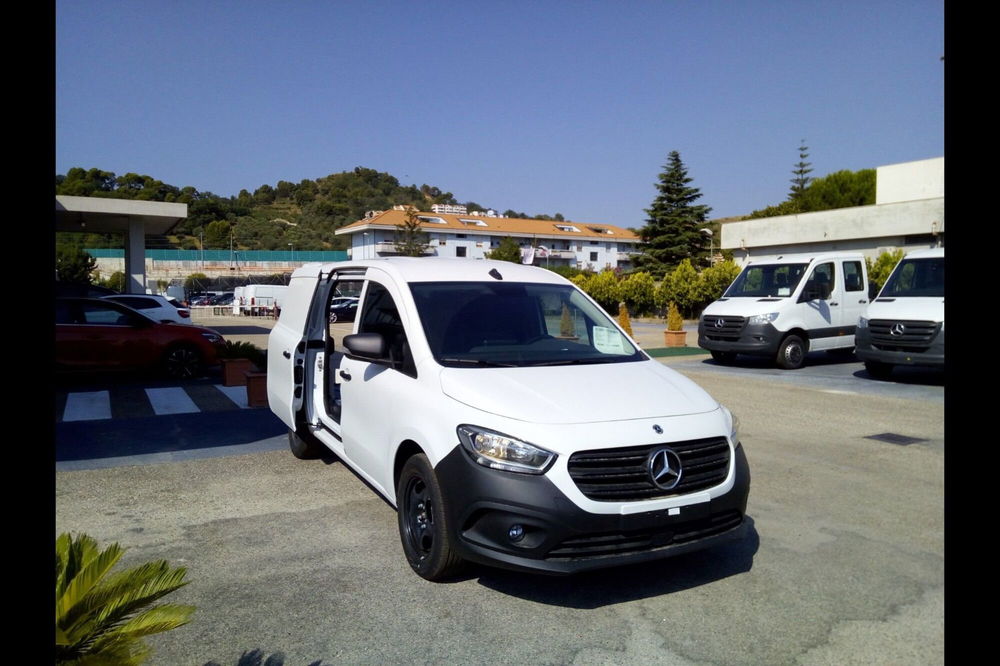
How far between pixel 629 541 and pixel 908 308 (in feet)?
35.5

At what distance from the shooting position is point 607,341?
5.43m

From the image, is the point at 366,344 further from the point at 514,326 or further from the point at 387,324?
the point at 514,326

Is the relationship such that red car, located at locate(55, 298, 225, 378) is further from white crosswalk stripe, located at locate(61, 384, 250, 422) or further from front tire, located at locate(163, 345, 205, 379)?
white crosswalk stripe, located at locate(61, 384, 250, 422)

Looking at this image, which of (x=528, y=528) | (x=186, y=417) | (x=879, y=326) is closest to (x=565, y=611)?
(x=528, y=528)

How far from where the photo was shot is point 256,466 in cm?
711

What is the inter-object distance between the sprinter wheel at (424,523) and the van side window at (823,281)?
12982mm

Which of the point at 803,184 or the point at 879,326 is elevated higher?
the point at 803,184

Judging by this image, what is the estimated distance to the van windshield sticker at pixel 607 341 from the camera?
17.6 feet

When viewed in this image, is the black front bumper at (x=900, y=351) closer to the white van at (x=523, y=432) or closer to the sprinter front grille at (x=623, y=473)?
the white van at (x=523, y=432)

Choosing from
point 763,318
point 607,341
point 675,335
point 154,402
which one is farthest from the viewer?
point 675,335

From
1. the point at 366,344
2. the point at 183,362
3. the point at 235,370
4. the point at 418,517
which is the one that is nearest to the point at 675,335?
the point at 235,370
